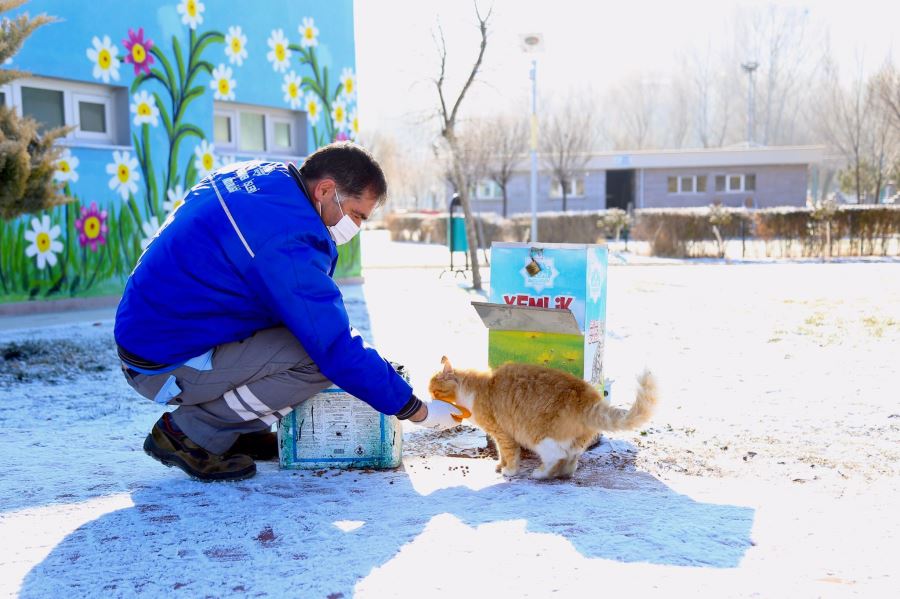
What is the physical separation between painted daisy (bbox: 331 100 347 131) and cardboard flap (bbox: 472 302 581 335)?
10.1 metres

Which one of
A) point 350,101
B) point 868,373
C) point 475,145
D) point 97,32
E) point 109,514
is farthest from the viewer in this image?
point 475,145

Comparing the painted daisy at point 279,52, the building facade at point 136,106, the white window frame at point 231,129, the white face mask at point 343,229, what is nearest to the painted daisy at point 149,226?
the building facade at point 136,106

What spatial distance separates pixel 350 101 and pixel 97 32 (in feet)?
15.6

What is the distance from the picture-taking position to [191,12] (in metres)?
10.8

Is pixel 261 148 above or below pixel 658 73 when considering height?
below

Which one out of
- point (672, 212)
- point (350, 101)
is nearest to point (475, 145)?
point (672, 212)

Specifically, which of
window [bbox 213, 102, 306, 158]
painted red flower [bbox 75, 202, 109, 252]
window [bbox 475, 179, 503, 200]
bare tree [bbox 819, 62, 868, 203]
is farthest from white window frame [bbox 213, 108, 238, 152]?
bare tree [bbox 819, 62, 868, 203]

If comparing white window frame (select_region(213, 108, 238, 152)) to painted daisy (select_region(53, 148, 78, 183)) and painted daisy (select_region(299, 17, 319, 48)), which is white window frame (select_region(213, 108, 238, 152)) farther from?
painted daisy (select_region(53, 148, 78, 183))

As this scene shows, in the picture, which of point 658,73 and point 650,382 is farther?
point 658,73

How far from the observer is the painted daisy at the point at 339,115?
13242mm

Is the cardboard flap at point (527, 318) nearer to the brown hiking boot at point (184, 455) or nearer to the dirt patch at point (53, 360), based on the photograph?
the brown hiking boot at point (184, 455)

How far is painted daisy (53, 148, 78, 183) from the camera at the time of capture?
9414 millimetres

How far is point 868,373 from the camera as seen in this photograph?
5.48 m

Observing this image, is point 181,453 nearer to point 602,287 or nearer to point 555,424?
point 555,424
